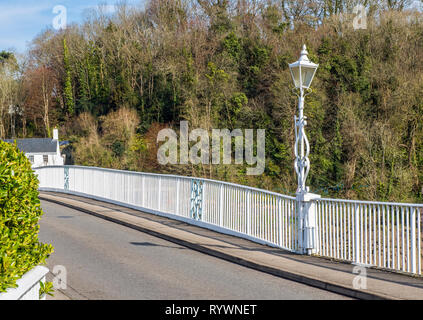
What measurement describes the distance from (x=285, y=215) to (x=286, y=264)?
5.72 feet

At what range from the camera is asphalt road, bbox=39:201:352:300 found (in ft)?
24.0

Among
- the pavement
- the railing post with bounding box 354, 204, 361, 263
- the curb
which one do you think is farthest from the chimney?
the railing post with bounding box 354, 204, 361, 263

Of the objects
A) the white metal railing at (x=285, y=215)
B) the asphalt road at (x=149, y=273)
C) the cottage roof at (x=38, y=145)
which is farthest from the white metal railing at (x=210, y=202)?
the cottage roof at (x=38, y=145)

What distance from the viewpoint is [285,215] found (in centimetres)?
1058

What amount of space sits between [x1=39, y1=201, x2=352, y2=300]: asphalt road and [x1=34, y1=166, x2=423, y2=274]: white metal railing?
166 centimetres

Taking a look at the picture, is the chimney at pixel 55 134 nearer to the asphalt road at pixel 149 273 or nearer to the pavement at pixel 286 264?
the pavement at pixel 286 264

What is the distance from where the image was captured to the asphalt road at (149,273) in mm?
7328

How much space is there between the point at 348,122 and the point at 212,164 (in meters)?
10.8

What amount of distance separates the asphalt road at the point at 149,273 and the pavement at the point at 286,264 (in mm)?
182

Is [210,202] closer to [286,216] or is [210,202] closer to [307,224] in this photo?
[286,216]

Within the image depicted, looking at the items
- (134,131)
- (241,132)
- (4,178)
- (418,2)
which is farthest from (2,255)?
(418,2)

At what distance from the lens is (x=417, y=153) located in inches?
1344

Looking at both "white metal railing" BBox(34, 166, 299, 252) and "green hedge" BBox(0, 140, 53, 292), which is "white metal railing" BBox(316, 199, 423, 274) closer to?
"white metal railing" BBox(34, 166, 299, 252)
